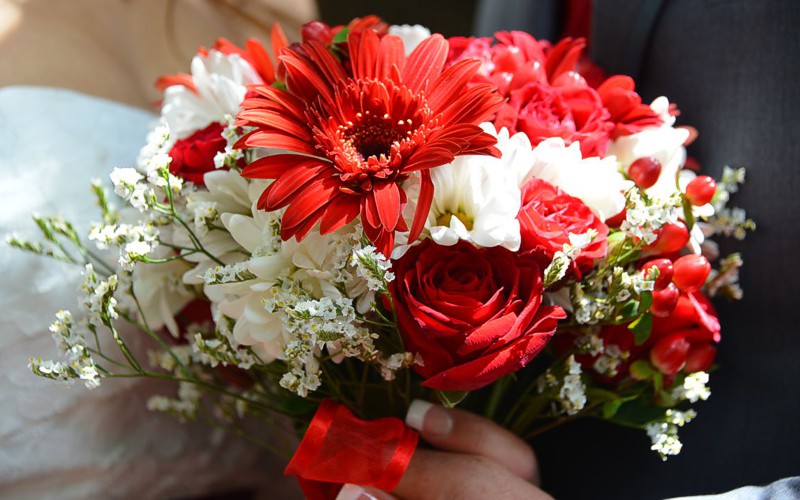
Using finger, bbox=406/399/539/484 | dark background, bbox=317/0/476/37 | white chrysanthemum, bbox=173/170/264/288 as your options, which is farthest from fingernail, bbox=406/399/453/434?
dark background, bbox=317/0/476/37

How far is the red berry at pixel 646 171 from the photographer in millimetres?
572

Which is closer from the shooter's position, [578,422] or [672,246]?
[672,246]

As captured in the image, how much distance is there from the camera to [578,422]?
31.4 inches

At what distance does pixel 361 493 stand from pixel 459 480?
9 cm

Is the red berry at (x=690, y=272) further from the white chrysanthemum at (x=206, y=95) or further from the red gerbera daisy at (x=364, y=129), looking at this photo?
the white chrysanthemum at (x=206, y=95)

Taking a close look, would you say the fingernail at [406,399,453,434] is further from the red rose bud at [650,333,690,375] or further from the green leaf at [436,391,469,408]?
the red rose bud at [650,333,690,375]

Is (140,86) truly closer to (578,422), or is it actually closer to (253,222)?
(253,222)

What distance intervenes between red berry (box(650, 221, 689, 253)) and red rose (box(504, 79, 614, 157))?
0.27 ft

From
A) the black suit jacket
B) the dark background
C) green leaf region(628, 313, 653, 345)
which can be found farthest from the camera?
the dark background

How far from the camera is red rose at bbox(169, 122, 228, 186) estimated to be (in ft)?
1.91

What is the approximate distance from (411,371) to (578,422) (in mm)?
273

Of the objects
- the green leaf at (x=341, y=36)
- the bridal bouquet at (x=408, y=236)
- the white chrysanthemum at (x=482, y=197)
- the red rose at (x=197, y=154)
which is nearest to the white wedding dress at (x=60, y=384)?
A: the bridal bouquet at (x=408, y=236)

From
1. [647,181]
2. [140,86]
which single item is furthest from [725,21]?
[140,86]

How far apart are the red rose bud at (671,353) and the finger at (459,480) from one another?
0.51 feet
